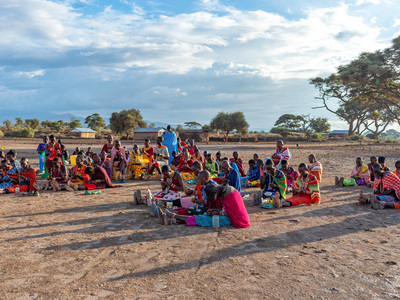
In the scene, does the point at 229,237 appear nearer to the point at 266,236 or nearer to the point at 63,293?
the point at 266,236

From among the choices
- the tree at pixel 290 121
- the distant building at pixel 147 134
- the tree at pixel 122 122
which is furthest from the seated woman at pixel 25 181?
the tree at pixel 290 121

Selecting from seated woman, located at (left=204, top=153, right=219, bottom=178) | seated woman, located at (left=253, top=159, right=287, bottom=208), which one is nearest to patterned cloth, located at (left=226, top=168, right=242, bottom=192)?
seated woman, located at (left=253, top=159, right=287, bottom=208)

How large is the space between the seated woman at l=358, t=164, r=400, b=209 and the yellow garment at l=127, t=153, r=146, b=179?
7.82 meters

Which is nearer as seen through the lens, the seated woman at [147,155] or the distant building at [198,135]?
the seated woman at [147,155]

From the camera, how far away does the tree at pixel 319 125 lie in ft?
261

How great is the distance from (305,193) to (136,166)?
6.64 metres

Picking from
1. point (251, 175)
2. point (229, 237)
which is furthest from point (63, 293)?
point (251, 175)

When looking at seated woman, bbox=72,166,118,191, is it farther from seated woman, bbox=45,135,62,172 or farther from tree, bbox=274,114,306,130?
tree, bbox=274,114,306,130

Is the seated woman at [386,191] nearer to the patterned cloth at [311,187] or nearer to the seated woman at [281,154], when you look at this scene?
the patterned cloth at [311,187]

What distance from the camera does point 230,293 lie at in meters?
3.35

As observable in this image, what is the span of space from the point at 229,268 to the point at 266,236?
141cm

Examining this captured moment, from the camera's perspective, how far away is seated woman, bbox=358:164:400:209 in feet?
22.9

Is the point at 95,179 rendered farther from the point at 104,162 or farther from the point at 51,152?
the point at 51,152

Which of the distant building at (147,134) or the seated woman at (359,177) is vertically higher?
the distant building at (147,134)
